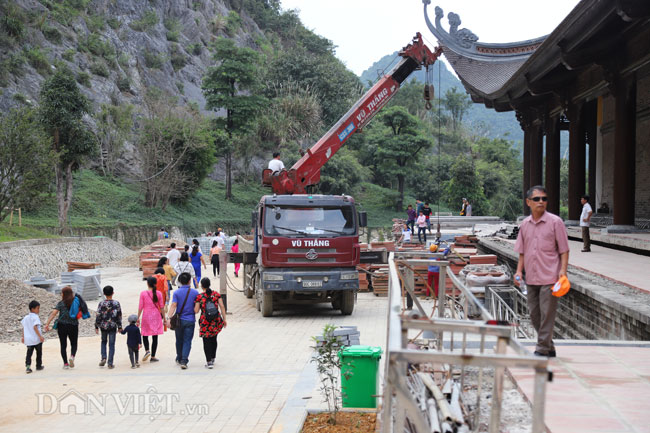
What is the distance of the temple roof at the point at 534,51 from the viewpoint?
40.3ft

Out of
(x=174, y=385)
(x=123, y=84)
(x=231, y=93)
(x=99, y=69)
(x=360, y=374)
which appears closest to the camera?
(x=360, y=374)

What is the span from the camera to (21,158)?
27.8 meters

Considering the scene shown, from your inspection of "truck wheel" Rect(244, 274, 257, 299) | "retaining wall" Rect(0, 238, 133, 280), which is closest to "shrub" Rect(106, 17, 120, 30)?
"retaining wall" Rect(0, 238, 133, 280)

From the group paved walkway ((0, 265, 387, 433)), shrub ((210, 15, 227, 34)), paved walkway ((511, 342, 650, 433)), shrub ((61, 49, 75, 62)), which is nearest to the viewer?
paved walkway ((511, 342, 650, 433))

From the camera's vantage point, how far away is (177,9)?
248ft

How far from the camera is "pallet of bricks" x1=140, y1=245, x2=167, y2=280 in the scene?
27.4 m

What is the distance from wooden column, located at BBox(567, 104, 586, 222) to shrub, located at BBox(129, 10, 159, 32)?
55441 millimetres

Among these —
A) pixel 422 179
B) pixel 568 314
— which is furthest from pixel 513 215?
pixel 568 314

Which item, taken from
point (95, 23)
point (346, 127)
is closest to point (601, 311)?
point (346, 127)

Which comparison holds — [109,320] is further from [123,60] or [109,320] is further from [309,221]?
→ [123,60]

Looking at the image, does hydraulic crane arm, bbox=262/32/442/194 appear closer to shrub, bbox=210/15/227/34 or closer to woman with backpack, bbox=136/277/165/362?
woman with backpack, bbox=136/277/165/362

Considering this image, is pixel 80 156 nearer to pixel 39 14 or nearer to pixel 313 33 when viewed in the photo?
pixel 39 14

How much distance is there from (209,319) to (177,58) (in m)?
61.8

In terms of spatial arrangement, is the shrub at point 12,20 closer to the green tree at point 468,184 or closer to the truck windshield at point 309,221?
the green tree at point 468,184
